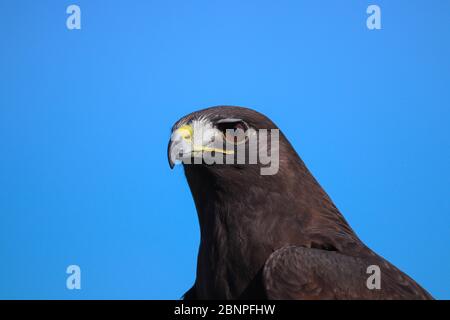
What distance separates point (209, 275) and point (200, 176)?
0.82m

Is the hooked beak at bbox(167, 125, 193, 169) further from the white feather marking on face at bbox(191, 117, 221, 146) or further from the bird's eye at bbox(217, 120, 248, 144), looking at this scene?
the bird's eye at bbox(217, 120, 248, 144)

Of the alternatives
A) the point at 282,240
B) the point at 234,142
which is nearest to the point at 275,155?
the point at 234,142

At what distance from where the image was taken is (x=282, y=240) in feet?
18.2

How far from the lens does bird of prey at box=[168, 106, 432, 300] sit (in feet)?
17.6

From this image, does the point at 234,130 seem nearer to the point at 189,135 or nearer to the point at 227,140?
the point at 227,140

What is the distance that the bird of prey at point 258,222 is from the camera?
17.6 feet

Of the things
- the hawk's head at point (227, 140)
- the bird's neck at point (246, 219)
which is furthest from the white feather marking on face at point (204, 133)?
the bird's neck at point (246, 219)

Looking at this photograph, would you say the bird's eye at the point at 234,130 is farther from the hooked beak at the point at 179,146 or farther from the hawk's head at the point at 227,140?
the hooked beak at the point at 179,146

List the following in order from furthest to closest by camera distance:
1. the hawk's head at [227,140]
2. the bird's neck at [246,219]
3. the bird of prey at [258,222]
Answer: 1. the hawk's head at [227,140]
2. the bird's neck at [246,219]
3. the bird of prey at [258,222]

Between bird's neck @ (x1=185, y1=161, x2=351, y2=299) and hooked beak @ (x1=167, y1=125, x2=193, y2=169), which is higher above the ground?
hooked beak @ (x1=167, y1=125, x2=193, y2=169)

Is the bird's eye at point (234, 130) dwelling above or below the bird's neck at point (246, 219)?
above

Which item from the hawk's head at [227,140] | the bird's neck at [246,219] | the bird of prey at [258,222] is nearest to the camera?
the bird of prey at [258,222]

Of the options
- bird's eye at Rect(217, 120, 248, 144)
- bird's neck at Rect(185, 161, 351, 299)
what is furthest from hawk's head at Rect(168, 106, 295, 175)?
bird's neck at Rect(185, 161, 351, 299)

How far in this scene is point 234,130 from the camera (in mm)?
5691
